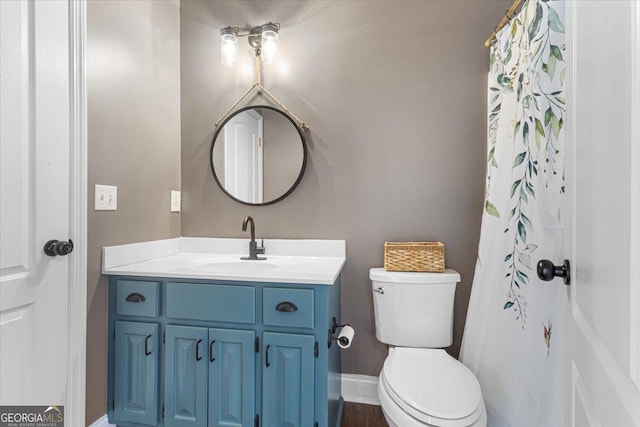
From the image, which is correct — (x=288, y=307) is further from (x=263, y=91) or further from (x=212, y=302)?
(x=263, y=91)

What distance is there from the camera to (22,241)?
110 centimetres

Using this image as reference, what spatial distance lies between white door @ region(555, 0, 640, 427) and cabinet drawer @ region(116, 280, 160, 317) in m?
1.48

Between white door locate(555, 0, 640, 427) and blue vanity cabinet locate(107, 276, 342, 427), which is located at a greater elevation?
white door locate(555, 0, 640, 427)

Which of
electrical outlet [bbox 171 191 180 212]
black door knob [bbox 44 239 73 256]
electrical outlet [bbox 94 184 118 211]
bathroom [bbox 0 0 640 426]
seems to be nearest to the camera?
black door knob [bbox 44 239 73 256]

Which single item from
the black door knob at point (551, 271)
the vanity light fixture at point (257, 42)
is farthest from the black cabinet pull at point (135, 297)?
the black door knob at point (551, 271)

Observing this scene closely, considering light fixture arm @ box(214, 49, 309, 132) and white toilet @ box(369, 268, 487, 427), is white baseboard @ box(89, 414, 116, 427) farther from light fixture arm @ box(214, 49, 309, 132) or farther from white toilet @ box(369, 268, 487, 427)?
light fixture arm @ box(214, 49, 309, 132)

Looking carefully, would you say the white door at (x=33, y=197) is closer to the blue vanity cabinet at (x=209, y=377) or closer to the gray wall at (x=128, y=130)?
the gray wall at (x=128, y=130)

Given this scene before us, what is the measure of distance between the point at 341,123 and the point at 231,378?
142 centimetres

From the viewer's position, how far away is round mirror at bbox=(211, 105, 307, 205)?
1833 millimetres

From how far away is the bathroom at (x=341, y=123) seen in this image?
1.66 metres

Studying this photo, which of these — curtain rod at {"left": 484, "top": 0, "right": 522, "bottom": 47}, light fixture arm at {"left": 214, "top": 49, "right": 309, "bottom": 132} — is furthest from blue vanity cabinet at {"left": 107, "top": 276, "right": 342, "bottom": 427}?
curtain rod at {"left": 484, "top": 0, "right": 522, "bottom": 47}

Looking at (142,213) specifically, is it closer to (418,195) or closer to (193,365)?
(193,365)

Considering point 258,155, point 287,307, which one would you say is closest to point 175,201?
point 258,155

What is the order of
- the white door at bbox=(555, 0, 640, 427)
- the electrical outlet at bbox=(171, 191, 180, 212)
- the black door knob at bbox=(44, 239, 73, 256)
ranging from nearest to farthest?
the white door at bbox=(555, 0, 640, 427)
the black door knob at bbox=(44, 239, 73, 256)
the electrical outlet at bbox=(171, 191, 180, 212)
